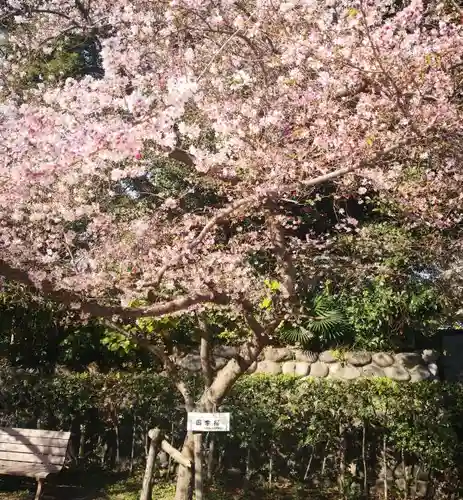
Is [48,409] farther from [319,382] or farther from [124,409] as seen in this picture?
[319,382]

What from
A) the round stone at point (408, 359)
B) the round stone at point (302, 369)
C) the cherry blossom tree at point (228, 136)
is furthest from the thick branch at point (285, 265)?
the round stone at point (408, 359)

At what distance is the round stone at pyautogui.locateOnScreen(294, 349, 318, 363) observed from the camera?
6863 mm

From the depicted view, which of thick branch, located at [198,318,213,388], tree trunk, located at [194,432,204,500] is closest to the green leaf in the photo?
thick branch, located at [198,318,213,388]

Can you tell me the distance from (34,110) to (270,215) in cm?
181

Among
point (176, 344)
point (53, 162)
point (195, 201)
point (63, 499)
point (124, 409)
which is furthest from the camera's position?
point (195, 201)

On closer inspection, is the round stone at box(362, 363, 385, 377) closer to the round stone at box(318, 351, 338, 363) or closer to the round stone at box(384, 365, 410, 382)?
the round stone at box(384, 365, 410, 382)

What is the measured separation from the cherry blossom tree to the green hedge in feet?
3.33

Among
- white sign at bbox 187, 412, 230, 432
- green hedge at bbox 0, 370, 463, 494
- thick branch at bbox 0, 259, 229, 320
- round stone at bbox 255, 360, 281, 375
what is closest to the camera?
thick branch at bbox 0, 259, 229, 320

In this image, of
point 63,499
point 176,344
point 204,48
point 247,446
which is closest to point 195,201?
point 176,344

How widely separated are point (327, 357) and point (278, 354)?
2.00 ft

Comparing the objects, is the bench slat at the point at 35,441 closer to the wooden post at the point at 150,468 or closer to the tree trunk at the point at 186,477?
the wooden post at the point at 150,468

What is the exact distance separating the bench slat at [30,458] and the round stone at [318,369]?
10.3 feet

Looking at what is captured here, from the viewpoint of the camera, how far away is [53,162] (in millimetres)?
3051

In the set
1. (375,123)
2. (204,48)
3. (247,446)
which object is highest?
(204,48)
